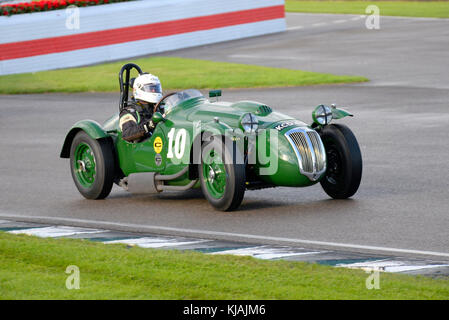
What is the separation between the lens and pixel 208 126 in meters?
11.1

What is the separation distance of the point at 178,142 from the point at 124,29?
22419 mm

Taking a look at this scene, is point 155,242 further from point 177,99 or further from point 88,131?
point 88,131

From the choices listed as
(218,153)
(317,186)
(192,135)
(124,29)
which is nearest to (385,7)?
(124,29)

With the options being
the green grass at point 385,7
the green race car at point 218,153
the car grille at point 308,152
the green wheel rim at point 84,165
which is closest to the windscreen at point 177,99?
the green race car at point 218,153

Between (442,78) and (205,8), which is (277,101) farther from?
(205,8)

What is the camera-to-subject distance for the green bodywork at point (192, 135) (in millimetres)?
10859

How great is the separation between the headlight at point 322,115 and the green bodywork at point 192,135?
0.26 metres

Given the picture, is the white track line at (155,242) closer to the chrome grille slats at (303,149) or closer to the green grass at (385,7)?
the chrome grille slats at (303,149)

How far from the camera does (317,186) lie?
500 inches

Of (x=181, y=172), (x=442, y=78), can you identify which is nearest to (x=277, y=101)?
(x=442, y=78)

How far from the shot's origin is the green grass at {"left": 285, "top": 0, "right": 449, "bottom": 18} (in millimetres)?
44625

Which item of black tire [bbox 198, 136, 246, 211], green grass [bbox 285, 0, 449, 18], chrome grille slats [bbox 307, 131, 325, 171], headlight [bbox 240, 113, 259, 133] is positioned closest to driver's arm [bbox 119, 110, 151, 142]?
black tire [bbox 198, 136, 246, 211]

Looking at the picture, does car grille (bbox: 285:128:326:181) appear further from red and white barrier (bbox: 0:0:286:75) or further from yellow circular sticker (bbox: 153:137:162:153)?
red and white barrier (bbox: 0:0:286:75)

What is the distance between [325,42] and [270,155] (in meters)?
24.2
